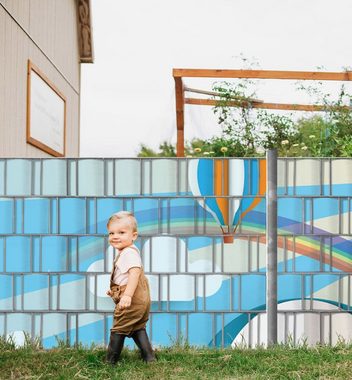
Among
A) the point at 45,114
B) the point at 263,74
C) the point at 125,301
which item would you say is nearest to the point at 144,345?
the point at 125,301

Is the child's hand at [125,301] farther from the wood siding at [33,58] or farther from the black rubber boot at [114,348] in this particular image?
the wood siding at [33,58]

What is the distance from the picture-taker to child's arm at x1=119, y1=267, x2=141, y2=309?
3705mm

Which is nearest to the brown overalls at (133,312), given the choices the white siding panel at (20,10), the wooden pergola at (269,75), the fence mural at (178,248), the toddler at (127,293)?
the toddler at (127,293)

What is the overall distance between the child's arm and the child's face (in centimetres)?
18

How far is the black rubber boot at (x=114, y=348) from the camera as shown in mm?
3828

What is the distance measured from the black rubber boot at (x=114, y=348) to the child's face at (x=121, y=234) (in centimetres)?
50

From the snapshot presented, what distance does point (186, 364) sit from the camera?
151 inches

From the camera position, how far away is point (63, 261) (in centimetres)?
434

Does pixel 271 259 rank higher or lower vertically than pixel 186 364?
higher

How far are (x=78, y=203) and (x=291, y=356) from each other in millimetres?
1615

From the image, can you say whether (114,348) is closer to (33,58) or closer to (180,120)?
(33,58)

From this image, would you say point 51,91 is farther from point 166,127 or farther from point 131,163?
point 131,163

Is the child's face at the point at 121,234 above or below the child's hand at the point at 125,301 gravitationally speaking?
above

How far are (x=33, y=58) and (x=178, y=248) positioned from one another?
4.89m
